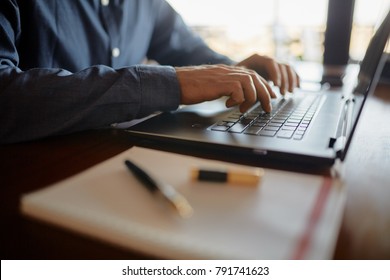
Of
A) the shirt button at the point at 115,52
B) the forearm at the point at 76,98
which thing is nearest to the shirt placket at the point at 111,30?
the shirt button at the point at 115,52

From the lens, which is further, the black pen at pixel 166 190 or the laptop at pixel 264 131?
the laptop at pixel 264 131

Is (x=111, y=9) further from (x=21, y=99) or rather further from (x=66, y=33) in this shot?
(x=21, y=99)

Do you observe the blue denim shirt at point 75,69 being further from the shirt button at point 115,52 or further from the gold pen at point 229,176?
the gold pen at point 229,176

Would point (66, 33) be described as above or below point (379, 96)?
above

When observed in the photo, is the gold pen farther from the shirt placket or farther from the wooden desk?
the shirt placket

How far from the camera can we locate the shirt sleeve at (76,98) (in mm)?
489

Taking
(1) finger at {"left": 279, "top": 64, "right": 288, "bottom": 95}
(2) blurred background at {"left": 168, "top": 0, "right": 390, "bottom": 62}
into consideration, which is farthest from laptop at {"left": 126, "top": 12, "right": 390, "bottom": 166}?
(2) blurred background at {"left": 168, "top": 0, "right": 390, "bottom": 62}

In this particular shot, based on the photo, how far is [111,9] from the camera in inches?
34.1

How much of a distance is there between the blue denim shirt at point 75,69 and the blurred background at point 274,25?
78 centimetres

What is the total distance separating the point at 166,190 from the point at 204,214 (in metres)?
0.04
